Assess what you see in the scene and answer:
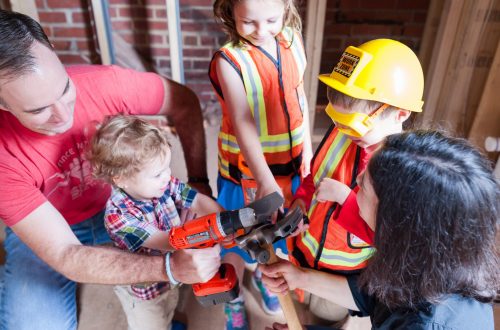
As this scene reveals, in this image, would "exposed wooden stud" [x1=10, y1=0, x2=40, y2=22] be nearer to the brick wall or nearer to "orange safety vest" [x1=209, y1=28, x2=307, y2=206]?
the brick wall

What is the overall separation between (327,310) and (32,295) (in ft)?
3.69

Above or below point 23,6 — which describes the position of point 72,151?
below

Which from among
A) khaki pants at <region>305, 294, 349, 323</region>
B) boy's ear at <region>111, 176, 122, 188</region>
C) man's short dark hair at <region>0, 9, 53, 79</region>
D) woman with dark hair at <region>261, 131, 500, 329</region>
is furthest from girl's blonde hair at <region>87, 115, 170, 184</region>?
khaki pants at <region>305, 294, 349, 323</region>

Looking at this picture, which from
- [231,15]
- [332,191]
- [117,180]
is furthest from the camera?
[231,15]

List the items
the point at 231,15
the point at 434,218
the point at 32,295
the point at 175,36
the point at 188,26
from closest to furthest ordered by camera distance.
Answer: the point at 434,218 < the point at 231,15 < the point at 32,295 < the point at 175,36 < the point at 188,26

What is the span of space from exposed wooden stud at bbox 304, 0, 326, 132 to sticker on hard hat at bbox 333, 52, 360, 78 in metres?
1.25

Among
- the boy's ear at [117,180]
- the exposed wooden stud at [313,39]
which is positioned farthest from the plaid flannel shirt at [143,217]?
the exposed wooden stud at [313,39]

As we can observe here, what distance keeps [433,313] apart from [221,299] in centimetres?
66

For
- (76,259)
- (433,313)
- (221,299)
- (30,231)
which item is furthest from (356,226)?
(30,231)

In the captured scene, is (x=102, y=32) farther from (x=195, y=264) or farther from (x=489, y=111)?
(x=489, y=111)

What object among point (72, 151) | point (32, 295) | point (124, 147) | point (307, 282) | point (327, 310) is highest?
point (124, 147)

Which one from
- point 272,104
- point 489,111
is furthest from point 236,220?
point 489,111

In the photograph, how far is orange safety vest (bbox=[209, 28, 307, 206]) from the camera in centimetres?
144

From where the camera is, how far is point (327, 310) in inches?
64.8
